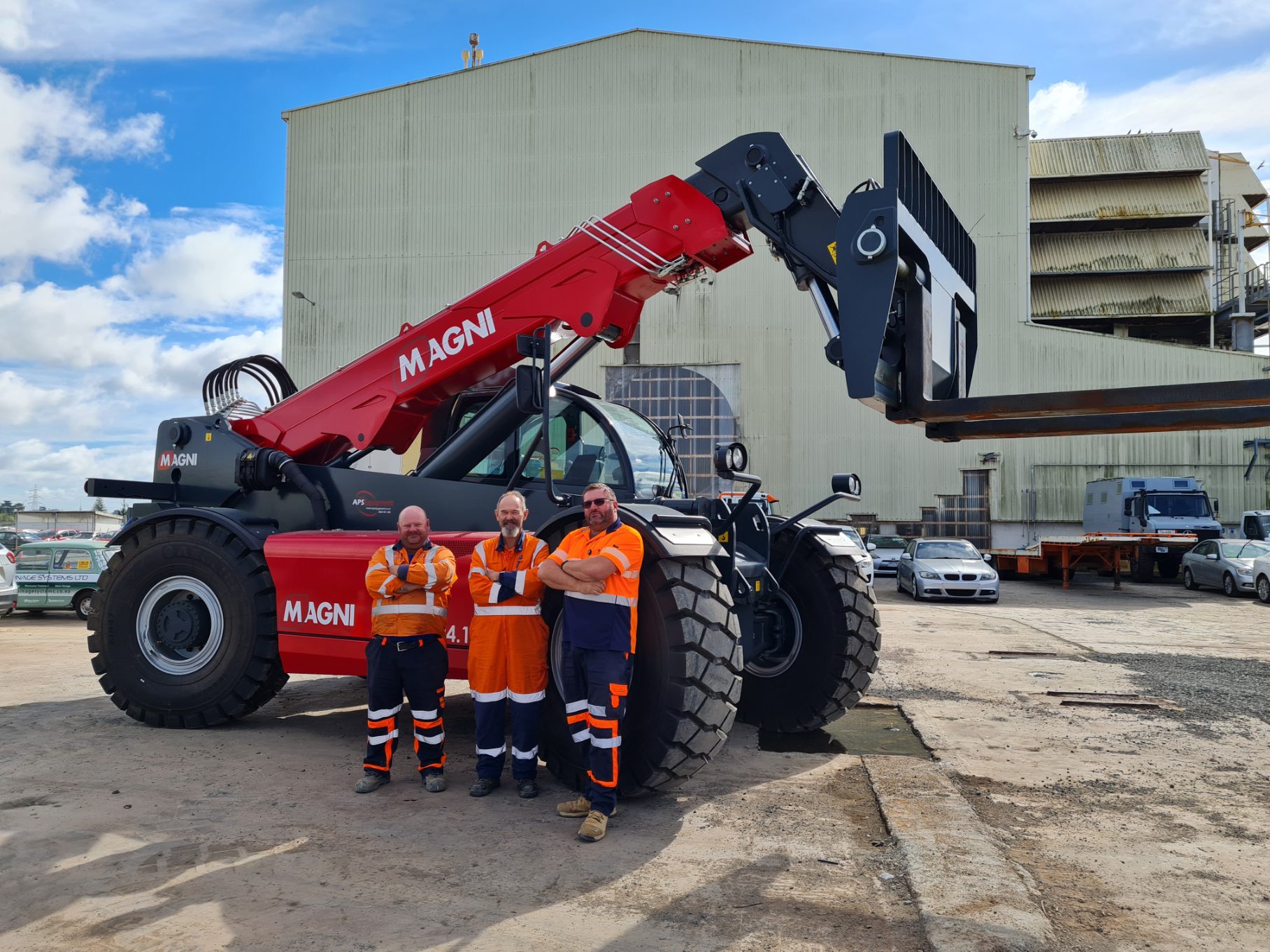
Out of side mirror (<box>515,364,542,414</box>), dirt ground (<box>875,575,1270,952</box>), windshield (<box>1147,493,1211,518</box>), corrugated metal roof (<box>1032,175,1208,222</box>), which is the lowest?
Result: dirt ground (<box>875,575,1270,952</box>)

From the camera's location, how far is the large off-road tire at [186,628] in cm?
665

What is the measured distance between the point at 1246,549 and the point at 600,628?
21.4 meters

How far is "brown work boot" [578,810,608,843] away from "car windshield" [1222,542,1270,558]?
21.0 m

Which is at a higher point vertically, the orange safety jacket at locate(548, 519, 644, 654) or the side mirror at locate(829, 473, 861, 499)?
the side mirror at locate(829, 473, 861, 499)

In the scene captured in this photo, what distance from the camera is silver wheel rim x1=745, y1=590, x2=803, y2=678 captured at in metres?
6.71

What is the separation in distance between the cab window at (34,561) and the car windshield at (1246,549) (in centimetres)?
2339

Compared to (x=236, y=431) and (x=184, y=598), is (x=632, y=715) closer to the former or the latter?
(x=184, y=598)

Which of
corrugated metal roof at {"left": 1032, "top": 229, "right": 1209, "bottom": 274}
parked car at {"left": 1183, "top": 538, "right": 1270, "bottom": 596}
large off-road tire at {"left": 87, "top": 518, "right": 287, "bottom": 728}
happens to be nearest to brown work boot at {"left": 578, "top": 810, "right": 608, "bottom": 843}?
large off-road tire at {"left": 87, "top": 518, "right": 287, "bottom": 728}

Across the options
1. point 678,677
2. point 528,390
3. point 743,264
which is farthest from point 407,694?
point 743,264

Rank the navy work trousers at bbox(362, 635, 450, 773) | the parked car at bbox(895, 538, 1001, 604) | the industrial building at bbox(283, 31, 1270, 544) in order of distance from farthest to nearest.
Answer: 1. the industrial building at bbox(283, 31, 1270, 544)
2. the parked car at bbox(895, 538, 1001, 604)
3. the navy work trousers at bbox(362, 635, 450, 773)

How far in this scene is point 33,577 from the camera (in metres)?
15.2

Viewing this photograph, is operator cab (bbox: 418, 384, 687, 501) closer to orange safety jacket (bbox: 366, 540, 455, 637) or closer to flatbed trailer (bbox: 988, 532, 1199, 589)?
orange safety jacket (bbox: 366, 540, 455, 637)

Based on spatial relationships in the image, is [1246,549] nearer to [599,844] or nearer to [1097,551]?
[1097,551]

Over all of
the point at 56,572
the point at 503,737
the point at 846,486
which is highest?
the point at 846,486
